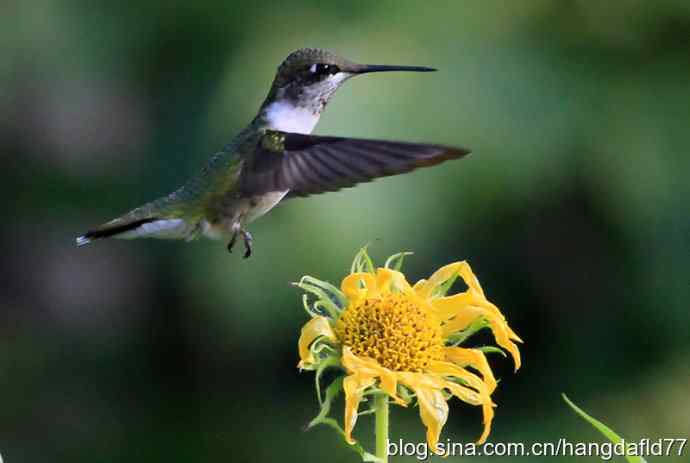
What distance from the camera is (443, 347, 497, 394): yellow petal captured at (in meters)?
1.61

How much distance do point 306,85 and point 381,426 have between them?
0.68 metres

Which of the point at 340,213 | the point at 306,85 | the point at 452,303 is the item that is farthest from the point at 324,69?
the point at 340,213

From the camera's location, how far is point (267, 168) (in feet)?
5.87

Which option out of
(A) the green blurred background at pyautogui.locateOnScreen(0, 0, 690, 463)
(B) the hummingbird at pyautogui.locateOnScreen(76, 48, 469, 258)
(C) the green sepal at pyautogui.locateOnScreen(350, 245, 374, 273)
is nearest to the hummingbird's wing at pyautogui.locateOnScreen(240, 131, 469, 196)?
(B) the hummingbird at pyautogui.locateOnScreen(76, 48, 469, 258)

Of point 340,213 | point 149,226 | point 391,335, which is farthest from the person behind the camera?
point 340,213

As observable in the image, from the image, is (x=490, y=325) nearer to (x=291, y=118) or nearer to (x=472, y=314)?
(x=472, y=314)

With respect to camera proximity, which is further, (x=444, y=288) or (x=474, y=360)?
(x=444, y=288)

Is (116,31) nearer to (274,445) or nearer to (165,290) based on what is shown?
(165,290)

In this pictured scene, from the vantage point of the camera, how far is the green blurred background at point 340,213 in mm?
3295

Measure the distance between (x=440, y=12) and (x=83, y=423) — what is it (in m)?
1.71

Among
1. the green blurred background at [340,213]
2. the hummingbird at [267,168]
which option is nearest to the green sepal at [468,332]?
the hummingbird at [267,168]

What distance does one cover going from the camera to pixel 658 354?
3.37 m

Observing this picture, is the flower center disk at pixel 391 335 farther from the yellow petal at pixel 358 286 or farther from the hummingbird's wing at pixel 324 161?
the hummingbird's wing at pixel 324 161

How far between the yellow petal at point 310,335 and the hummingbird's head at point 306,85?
1.33 feet
